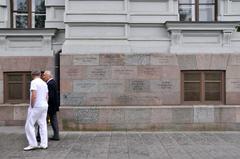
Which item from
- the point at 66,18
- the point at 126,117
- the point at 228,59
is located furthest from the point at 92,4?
the point at 228,59

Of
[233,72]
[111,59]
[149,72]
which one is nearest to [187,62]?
[149,72]

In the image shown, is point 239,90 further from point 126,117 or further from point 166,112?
point 126,117

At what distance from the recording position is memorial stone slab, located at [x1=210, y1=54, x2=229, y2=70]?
12.7 metres

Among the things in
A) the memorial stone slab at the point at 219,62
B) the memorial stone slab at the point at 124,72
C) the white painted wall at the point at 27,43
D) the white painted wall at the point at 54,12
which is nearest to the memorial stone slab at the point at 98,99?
the memorial stone slab at the point at 124,72

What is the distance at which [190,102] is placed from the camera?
506 inches

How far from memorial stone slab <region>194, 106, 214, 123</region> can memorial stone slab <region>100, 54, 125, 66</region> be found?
246 cm

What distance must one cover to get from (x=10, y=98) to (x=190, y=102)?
529 centimetres

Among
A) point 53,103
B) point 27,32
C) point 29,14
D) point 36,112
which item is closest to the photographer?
point 36,112

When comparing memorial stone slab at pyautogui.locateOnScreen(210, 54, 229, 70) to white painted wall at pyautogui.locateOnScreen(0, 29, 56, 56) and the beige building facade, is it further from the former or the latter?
white painted wall at pyautogui.locateOnScreen(0, 29, 56, 56)

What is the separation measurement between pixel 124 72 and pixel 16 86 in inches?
131

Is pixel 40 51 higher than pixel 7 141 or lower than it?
higher

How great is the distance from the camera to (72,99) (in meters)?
12.5

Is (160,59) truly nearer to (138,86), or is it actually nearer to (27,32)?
(138,86)

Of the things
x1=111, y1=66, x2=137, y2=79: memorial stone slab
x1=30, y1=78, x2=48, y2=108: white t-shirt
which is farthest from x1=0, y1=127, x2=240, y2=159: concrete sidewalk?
x1=111, y1=66, x2=137, y2=79: memorial stone slab
